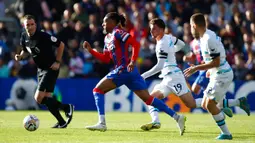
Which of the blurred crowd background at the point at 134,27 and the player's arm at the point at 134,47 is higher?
the blurred crowd background at the point at 134,27

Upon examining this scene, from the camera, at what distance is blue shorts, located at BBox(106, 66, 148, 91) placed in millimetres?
12109

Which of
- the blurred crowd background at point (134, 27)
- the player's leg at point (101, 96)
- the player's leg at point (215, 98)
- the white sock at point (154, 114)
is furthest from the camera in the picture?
the blurred crowd background at point (134, 27)

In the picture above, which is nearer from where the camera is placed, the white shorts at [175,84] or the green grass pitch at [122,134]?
the green grass pitch at [122,134]

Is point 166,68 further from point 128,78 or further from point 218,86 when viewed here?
point 218,86

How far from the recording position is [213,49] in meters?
10.4

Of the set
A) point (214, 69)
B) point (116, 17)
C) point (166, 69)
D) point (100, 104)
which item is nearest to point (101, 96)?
point (100, 104)

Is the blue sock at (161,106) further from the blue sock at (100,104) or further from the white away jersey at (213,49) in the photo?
the white away jersey at (213,49)

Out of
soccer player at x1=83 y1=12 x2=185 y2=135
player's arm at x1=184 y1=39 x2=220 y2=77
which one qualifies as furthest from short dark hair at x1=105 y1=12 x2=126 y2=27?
player's arm at x1=184 y1=39 x2=220 y2=77

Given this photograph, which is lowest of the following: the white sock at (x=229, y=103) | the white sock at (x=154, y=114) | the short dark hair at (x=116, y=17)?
the white sock at (x=154, y=114)

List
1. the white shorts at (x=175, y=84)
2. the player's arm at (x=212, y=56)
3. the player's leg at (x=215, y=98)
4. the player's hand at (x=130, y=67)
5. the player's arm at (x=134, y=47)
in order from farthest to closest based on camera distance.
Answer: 1. the white shorts at (x=175, y=84)
2. the player's arm at (x=134, y=47)
3. the player's hand at (x=130, y=67)
4. the player's leg at (x=215, y=98)
5. the player's arm at (x=212, y=56)

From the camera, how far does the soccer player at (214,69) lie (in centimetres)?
1040

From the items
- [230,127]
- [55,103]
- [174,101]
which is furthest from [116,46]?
[174,101]

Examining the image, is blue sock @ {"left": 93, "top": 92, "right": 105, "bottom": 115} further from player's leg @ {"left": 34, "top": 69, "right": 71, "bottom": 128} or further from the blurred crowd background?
the blurred crowd background

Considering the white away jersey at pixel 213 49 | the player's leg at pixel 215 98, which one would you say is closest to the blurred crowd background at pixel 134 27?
the white away jersey at pixel 213 49
